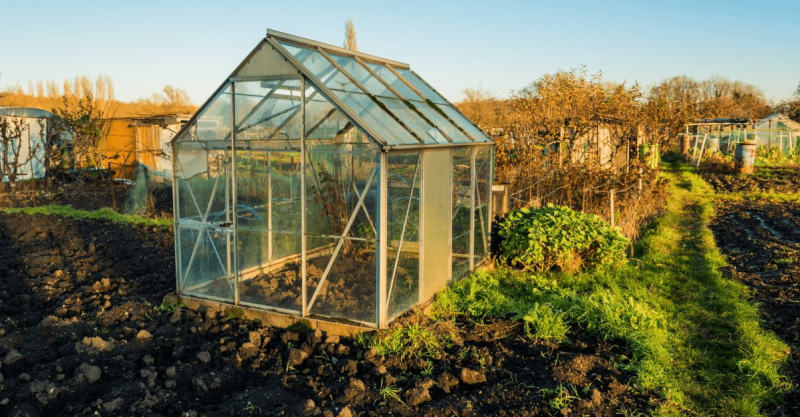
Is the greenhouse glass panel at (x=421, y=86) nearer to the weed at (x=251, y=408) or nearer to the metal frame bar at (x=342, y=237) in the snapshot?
the metal frame bar at (x=342, y=237)

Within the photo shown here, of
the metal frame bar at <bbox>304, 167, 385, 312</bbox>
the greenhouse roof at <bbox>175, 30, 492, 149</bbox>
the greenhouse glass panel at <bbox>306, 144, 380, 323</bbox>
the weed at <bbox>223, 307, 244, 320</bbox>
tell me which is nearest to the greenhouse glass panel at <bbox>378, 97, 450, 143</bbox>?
the greenhouse roof at <bbox>175, 30, 492, 149</bbox>

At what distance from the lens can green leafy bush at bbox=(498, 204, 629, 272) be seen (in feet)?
26.9

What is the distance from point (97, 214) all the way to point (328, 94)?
367 inches

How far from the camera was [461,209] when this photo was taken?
25.2 feet

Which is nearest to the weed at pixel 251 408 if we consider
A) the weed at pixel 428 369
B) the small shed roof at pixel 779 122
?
the weed at pixel 428 369

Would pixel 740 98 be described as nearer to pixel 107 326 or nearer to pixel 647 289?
pixel 647 289

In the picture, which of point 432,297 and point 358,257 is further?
point 432,297

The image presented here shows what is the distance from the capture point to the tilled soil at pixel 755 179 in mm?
17906

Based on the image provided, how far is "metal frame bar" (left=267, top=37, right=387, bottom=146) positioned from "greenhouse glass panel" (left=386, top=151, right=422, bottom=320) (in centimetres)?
42

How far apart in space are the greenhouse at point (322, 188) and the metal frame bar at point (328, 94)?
0.01 meters

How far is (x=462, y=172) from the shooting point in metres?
7.72

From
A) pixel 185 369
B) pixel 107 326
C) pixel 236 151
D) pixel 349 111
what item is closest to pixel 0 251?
pixel 107 326

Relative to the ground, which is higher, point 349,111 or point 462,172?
point 349,111

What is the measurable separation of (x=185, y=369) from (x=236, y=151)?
2.49m
